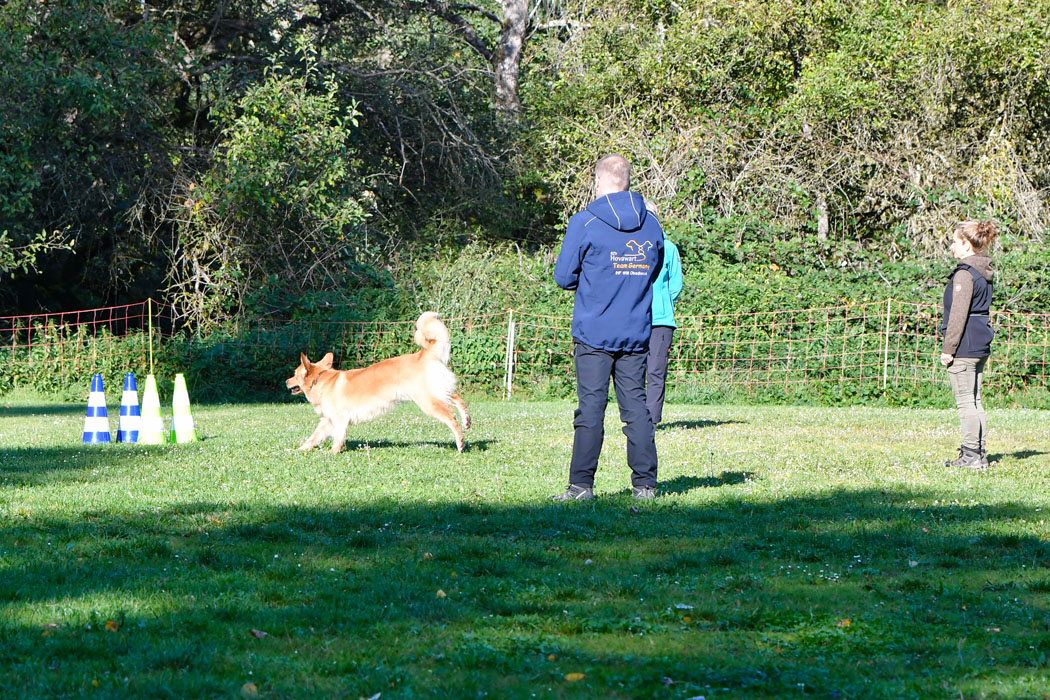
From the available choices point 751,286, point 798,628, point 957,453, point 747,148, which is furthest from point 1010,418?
→ point 798,628

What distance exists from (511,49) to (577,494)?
2018cm

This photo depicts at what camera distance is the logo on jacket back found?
6.07 m

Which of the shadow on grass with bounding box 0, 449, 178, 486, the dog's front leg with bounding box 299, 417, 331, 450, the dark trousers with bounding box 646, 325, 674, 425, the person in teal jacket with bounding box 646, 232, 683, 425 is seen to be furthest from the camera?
the dark trousers with bounding box 646, 325, 674, 425

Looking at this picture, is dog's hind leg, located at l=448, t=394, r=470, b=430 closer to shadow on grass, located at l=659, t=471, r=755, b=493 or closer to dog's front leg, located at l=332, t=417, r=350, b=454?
dog's front leg, located at l=332, t=417, r=350, b=454

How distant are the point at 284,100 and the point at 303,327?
3.91 m

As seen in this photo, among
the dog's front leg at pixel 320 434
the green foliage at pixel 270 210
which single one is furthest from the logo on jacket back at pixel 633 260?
the green foliage at pixel 270 210

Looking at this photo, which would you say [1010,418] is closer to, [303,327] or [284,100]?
[303,327]

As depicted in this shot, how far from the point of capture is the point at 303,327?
60.1 ft

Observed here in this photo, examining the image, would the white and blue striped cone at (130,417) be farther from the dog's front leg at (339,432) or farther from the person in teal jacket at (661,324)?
the person in teal jacket at (661,324)

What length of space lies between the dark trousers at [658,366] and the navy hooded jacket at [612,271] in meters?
3.30

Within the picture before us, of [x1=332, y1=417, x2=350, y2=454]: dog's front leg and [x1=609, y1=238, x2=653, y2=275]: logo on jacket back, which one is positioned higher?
[x1=609, y1=238, x2=653, y2=275]: logo on jacket back

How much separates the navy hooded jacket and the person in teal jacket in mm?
3162

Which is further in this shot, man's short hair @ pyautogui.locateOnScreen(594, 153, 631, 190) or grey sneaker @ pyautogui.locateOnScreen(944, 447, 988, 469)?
grey sneaker @ pyautogui.locateOnScreen(944, 447, 988, 469)

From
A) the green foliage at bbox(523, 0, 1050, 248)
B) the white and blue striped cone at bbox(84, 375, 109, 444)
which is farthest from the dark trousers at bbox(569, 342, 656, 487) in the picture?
the green foliage at bbox(523, 0, 1050, 248)
